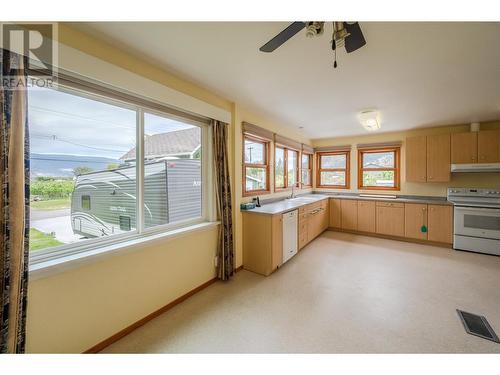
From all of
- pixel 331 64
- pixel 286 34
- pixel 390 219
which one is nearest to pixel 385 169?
pixel 390 219

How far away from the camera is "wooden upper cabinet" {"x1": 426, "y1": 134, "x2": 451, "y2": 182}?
407cm

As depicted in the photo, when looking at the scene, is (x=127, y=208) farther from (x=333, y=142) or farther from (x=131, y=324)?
(x=333, y=142)

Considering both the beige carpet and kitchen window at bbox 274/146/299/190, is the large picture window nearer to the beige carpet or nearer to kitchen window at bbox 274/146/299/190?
the beige carpet

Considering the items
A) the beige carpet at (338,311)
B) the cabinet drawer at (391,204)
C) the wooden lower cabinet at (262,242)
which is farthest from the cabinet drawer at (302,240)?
the cabinet drawer at (391,204)

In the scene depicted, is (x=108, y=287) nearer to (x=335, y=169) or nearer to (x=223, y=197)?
(x=223, y=197)

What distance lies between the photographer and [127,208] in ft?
6.57

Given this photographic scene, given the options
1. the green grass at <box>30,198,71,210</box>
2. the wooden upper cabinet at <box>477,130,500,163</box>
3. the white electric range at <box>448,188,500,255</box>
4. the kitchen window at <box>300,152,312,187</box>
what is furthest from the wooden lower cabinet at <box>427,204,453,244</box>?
the green grass at <box>30,198,71,210</box>

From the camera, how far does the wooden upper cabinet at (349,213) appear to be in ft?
15.9

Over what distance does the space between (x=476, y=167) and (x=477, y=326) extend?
3.21m

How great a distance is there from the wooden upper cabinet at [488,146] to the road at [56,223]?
6062 millimetres

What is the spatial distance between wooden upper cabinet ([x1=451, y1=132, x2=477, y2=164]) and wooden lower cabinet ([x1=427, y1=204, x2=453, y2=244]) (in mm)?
937
